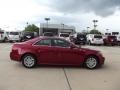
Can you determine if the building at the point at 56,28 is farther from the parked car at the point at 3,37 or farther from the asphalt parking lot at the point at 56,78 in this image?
the asphalt parking lot at the point at 56,78

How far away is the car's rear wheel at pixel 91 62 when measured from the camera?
12.2 meters

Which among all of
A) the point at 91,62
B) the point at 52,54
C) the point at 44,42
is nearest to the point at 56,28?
the point at 44,42

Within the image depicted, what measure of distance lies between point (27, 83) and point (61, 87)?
119 centimetres

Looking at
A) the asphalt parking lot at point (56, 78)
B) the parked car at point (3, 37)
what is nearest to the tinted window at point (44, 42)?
the asphalt parking lot at point (56, 78)

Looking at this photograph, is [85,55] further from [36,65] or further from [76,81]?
[76,81]

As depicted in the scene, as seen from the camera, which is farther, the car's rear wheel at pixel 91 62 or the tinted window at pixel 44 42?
the tinted window at pixel 44 42

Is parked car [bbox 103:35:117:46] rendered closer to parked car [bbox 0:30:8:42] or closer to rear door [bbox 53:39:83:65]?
parked car [bbox 0:30:8:42]

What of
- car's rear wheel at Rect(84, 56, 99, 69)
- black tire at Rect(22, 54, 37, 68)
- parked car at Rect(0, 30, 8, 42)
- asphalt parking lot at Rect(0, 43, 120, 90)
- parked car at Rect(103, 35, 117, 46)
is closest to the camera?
asphalt parking lot at Rect(0, 43, 120, 90)

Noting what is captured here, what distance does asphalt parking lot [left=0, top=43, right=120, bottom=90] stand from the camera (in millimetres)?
8383

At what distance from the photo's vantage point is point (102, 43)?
1401 inches

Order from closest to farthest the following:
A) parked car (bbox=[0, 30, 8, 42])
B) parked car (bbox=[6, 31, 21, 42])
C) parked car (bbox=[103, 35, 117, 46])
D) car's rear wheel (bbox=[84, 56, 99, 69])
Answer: car's rear wheel (bbox=[84, 56, 99, 69])
parked car (bbox=[6, 31, 21, 42])
parked car (bbox=[103, 35, 117, 46])
parked car (bbox=[0, 30, 8, 42])

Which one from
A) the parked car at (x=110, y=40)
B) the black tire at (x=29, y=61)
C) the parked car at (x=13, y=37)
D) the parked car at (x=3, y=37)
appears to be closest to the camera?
the black tire at (x=29, y=61)

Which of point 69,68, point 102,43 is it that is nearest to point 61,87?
point 69,68

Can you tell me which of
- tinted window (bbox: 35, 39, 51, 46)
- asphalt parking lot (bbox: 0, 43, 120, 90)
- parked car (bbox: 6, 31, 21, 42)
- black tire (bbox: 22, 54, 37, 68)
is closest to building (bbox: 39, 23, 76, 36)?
parked car (bbox: 6, 31, 21, 42)
